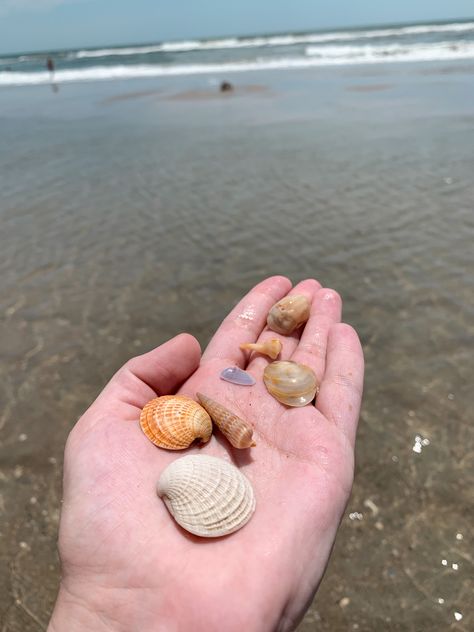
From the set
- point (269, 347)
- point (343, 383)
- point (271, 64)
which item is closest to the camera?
point (343, 383)

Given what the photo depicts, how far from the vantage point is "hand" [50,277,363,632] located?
211cm

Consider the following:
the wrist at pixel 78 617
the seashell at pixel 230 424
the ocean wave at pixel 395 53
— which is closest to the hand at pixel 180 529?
the wrist at pixel 78 617

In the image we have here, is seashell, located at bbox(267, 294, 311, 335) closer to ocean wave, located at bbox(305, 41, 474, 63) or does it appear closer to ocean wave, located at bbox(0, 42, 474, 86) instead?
ocean wave, located at bbox(0, 42, 474, 86)

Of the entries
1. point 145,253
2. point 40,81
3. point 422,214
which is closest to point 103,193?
point 145,253

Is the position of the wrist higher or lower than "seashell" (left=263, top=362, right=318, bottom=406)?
lower

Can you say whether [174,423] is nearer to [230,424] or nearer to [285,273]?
[230,424]

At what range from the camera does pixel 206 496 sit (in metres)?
2.47

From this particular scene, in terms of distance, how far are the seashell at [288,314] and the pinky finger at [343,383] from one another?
1.23ft

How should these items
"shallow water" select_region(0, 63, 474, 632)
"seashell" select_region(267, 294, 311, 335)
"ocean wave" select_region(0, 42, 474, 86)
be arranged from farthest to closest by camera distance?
"ocean wave" select_region(0, 42, 474, 86)
"seashell" select_region(267, 294, 311, 335)
"shallow water" select_region(0, 63, 474, 632)

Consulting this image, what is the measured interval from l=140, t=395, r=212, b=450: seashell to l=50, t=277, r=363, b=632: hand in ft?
0.20

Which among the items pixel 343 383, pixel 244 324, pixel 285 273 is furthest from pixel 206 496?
pixel 285 273

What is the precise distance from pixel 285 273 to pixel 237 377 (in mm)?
3397

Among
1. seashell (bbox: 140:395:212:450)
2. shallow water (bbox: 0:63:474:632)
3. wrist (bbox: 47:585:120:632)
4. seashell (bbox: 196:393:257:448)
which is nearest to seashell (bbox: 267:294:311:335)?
seashell (bbox: 196:393:257:448)

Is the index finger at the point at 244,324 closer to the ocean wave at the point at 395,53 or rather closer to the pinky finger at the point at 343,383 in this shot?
the pinky finger at the point at 343,383
